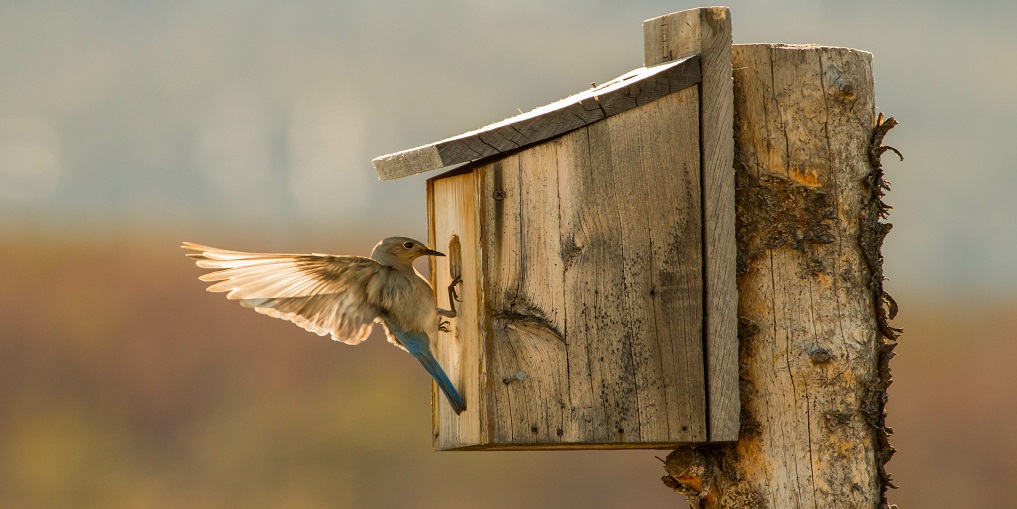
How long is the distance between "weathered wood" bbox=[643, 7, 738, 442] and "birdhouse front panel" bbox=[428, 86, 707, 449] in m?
0.03

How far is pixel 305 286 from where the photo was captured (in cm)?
378

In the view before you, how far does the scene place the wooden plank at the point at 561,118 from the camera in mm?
3221

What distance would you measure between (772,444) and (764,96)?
41.4 inches

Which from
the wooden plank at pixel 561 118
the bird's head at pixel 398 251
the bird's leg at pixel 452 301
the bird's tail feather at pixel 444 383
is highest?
the wooden plank at pixel 561 118

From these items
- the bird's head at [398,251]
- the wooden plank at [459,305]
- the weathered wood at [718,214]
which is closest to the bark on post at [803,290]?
the weathered wood at [718,214]

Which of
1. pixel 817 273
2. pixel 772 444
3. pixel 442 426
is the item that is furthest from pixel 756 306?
pixel 442 426

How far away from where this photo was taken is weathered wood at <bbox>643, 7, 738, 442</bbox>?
3.28 m

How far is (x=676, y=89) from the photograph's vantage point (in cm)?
331

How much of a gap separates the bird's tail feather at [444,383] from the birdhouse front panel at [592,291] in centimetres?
32

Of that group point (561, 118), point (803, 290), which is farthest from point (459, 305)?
point (803, 290)

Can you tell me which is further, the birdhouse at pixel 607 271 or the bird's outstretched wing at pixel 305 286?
the bird's outstretched wing at pixel 305 286

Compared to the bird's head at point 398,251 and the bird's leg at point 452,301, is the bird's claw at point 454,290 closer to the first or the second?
the bird's leg at point 452,301

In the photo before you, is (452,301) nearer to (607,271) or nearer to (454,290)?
(454,290)

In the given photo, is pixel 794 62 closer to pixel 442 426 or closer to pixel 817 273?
pixel 817 273
